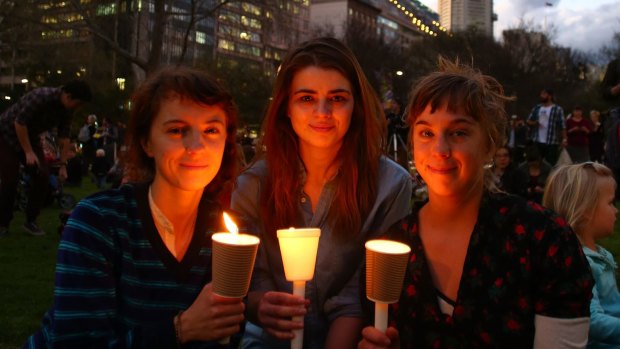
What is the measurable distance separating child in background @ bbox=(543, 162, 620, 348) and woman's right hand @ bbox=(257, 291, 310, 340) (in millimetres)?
1787

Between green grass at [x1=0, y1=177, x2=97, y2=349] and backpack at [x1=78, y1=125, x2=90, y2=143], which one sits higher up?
backpack at [x1=78, y1=125, x2=90, y2=143]

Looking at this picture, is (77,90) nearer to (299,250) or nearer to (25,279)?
(25,279)

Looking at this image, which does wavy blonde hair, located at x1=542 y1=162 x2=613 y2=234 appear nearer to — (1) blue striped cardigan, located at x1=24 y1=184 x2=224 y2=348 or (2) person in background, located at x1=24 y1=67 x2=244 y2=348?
(2) person in background, located at x1=24 y1=67 x2=244 y2=348

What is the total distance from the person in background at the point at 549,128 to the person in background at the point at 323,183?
9878 mm

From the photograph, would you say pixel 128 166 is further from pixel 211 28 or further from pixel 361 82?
pixel 211 28

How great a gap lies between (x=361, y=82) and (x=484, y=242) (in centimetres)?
107

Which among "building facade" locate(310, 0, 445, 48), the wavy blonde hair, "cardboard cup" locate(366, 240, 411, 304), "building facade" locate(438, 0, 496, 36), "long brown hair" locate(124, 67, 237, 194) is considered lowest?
"cardboard cup" locate(366, 240, 411, 304)

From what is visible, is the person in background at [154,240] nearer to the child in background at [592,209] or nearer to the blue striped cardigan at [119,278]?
the blue striped cardigan at [119,278]

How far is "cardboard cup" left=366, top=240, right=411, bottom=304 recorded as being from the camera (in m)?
1.65

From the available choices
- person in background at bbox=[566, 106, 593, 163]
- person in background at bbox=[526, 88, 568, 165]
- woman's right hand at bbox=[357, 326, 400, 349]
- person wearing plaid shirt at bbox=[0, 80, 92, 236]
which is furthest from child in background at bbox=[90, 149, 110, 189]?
woman's right hand at bbox=[357, 326, 400, 349]

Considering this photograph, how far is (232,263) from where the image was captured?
1575mm

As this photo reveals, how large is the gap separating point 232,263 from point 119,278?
2.70ft

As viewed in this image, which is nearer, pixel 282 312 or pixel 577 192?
pixel 282 312

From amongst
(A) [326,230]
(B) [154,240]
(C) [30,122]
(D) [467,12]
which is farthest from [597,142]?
(D) [467,12]
